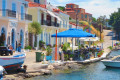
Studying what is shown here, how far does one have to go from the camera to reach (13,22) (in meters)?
30.8

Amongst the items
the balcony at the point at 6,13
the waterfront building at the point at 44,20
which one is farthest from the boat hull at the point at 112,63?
the waterfront building at the point at 44,20

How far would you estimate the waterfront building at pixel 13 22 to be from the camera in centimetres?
2854

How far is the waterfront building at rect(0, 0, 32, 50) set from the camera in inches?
1124

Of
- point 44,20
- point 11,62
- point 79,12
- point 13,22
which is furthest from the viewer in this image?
point 79,12

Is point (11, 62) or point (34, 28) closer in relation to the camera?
point (11, 62)

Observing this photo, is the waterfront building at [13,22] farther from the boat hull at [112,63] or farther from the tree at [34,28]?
the boat hull at [112,63]

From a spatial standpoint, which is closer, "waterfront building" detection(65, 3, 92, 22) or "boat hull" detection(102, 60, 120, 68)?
"boat hull" detection(102, 60, 120, 68)

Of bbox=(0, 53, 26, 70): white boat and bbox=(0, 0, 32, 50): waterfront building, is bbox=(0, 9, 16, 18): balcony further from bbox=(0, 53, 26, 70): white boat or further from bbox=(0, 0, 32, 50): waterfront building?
bbox=(0, 53, 26, 70): white boat

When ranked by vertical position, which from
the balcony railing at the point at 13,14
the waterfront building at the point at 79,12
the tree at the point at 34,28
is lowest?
the tree at the point at 34,28

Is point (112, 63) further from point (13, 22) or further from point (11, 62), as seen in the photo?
point (13, 22)

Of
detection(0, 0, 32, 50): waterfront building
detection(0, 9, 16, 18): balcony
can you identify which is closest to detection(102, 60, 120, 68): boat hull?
detection(0, 0, 32, 50): waterfront building

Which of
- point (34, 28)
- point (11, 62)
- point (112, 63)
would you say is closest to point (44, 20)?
point (34, 28)

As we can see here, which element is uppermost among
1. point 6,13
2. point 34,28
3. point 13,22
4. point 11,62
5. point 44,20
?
point 44,20

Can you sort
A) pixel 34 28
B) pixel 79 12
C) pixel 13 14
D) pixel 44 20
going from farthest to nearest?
pixel 79 12 < pixel 44 20 < pixel 34 28 < pixel 13 14
